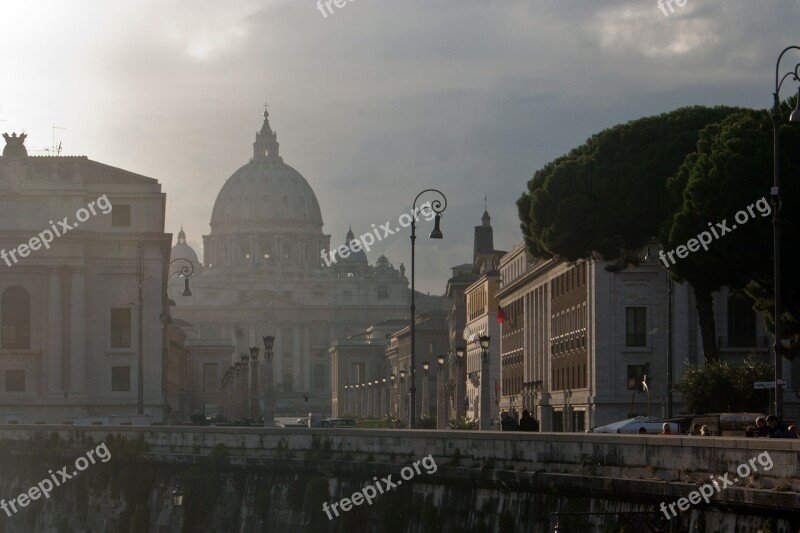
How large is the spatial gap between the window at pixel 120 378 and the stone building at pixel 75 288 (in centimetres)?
5

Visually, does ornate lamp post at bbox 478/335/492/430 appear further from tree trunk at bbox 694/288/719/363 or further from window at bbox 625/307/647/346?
window at bbox 625/307/647/346

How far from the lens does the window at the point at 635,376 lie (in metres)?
65.1

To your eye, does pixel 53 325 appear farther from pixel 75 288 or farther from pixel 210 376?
pixel 210 376

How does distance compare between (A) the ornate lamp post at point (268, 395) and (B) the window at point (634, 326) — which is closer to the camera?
(A) the ornate lamp post at point (268, 395)

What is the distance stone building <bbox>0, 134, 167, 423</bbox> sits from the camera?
285 feet

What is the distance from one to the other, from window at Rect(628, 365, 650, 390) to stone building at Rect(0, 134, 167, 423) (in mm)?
28601

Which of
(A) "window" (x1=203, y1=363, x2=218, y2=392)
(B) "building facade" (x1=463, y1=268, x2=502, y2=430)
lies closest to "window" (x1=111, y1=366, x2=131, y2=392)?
(B) "building facade" (x1=463, y1=268, x2=502, y2=430)

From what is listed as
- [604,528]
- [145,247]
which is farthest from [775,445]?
[145,247]

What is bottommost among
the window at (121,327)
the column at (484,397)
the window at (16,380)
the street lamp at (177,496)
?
the street lamp at (177,496)

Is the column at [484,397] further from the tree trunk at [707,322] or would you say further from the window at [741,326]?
the window at [741,326]

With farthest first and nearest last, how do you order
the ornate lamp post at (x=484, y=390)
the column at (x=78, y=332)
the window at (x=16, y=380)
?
the window at (x=16, y=380), the column at (x=78, y=332), the ornate lamp post at (x=484, y=390)

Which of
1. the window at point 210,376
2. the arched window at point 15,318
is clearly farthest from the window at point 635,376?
the window at point 210,376

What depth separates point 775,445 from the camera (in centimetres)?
2061

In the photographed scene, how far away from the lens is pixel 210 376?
18400 centimetres
